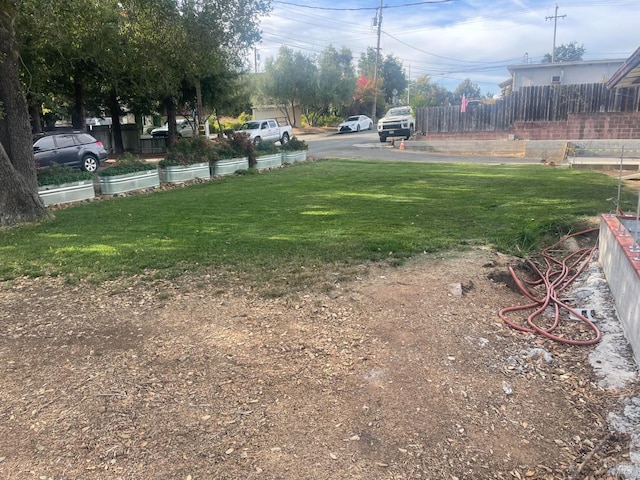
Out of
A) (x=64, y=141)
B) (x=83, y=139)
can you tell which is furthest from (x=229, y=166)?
(x=64, y=141)

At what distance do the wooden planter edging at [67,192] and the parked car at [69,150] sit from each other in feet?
17.1

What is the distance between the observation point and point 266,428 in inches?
119

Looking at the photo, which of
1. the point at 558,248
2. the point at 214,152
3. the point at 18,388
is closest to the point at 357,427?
the point at 18,388

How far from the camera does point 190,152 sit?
52.7 feet

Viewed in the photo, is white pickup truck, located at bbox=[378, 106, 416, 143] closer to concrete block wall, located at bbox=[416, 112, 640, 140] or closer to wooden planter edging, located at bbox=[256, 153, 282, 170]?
concrete block wall, located at bbox=[416, 112, 640, 140]

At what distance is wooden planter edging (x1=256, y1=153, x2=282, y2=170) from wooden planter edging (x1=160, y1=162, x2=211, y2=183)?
10.4ft

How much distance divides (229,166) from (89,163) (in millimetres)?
5216

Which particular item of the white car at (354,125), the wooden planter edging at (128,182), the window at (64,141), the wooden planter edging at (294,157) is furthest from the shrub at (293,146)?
the white car at (354,125)

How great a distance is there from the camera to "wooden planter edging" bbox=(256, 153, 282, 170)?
19.3m

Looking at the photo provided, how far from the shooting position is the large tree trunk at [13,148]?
9008 millimetres

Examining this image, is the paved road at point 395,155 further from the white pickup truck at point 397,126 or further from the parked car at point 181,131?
the parked car at point 181,131

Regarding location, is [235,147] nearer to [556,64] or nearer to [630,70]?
[630,70]

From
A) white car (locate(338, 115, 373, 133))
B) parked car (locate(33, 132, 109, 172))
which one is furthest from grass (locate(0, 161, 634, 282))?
white car (locate(338, 115, 373, 133))

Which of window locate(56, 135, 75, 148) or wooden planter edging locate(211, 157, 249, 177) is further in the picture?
window locate(56, 135, 75, 148)
